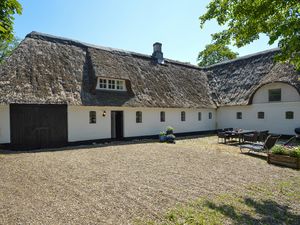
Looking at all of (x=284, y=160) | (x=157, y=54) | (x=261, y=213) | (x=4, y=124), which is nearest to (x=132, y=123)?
(x=4, y=124)

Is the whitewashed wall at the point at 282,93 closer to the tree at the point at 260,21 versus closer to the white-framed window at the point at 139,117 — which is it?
the white-framed window at the point at 139,117

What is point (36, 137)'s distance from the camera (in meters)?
13.6

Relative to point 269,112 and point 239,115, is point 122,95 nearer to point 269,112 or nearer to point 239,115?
point 239,115

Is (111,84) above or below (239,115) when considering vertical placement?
above

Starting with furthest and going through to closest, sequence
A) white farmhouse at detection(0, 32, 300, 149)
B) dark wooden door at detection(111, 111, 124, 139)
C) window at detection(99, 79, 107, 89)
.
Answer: dark wooden door at detection(111, 111, 124, 139)
window at detection(99, 79, 107, 89)
white farmhouse at detection(0, 32, 300, 149)

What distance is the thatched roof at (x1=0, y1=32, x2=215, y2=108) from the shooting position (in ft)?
44.0

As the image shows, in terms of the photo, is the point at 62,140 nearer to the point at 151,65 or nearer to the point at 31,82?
the point at 31,82

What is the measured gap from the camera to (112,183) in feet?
22.6

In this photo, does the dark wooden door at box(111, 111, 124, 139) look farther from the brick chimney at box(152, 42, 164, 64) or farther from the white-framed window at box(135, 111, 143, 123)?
the brick chimney at box(152, 42, 164, 64)

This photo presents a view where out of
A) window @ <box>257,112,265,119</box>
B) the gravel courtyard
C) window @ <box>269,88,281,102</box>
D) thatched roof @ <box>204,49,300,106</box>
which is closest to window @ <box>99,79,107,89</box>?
the gravel courtyard

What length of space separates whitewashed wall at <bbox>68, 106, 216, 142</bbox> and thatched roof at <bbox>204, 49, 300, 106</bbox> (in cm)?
257

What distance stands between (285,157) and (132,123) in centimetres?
1063

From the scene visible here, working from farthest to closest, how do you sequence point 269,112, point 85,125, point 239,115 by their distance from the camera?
point 239,115 < point 269,112 < point 85,125

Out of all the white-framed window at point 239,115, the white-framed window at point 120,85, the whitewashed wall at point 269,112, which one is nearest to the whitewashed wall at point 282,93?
the whitewashed wall at point 269,112
